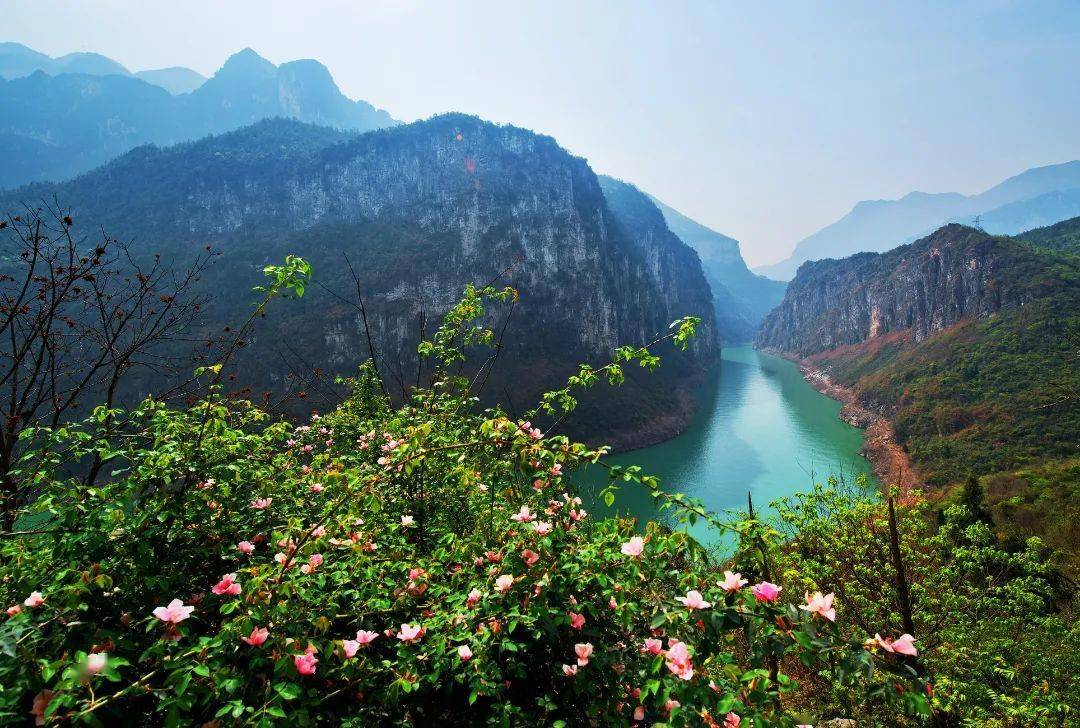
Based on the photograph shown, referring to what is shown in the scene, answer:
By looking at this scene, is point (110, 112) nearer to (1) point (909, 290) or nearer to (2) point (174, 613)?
(2) point (174, 613)

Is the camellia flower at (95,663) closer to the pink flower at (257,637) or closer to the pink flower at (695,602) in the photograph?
the pink flower at (257,637)

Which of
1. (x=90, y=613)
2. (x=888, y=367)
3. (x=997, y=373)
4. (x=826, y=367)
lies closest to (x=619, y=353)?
(x=90, y=613)

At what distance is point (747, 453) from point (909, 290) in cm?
8231

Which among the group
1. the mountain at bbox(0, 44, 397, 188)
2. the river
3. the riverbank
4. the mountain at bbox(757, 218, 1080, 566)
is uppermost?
the mountain at bbox(0, 44, 397, 188)

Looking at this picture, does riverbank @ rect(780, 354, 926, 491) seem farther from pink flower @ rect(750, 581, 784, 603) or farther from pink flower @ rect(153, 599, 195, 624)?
pink flower @ rect(153, 599, 195, 624)

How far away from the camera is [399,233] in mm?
94188

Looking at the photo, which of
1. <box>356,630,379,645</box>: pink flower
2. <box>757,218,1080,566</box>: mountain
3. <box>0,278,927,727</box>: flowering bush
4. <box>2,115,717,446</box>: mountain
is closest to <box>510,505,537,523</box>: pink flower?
<box>0,278,927,727</box>: flowering bush

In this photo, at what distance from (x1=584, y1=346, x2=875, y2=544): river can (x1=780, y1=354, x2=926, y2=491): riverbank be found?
1.20 metres

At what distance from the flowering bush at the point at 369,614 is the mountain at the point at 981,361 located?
22548 millimetres

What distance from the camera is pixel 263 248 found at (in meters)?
88.4

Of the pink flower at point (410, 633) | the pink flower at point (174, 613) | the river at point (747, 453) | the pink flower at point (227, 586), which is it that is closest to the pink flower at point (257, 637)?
the pink flower at point (174, 613)

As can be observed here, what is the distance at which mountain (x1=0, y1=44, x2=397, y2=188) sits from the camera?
14038cm

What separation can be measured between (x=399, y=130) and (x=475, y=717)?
4867 inches

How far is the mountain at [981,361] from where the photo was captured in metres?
29.6
